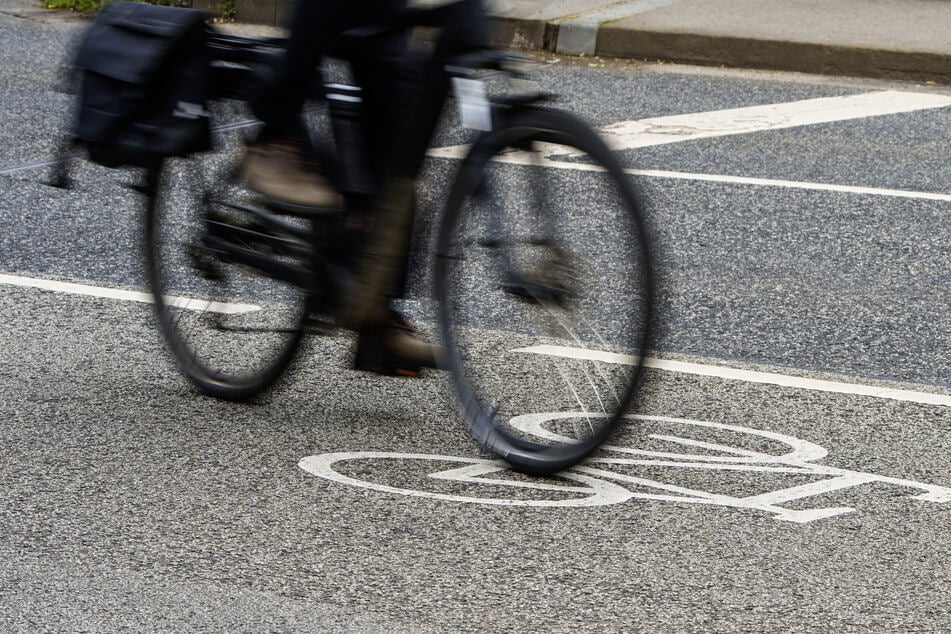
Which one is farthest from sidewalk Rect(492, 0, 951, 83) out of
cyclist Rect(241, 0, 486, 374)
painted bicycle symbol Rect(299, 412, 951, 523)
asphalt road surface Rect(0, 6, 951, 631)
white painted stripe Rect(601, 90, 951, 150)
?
cyclist Rect(241, 0, 486, 374)

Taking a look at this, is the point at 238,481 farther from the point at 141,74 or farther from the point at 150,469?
the point at 141,74

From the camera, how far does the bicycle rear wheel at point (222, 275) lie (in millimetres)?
4250

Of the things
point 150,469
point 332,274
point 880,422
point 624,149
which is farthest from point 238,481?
point 624,149

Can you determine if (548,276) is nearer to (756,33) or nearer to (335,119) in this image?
(335,119)

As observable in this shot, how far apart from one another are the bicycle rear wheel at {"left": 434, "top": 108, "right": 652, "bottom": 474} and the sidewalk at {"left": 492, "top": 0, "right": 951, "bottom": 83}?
7067 mm

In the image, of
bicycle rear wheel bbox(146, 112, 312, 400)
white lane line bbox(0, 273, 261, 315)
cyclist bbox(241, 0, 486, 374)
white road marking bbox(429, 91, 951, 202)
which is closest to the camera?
cyclist bbox(241, 0, 486, 374)

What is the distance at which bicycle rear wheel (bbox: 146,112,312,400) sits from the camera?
4250 millimetres

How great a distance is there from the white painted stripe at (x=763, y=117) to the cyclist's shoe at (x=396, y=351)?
13.7 feet

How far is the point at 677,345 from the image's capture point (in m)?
5.12

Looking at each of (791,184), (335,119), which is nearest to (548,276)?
(335,119)

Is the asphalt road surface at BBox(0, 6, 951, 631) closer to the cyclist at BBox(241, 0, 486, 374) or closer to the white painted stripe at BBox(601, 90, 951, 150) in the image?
the cyclist at BBox(241, 0, 486, 374)

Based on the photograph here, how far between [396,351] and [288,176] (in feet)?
1.75

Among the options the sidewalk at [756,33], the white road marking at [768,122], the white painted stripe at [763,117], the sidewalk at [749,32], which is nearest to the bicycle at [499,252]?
the white road marking at [768,122]

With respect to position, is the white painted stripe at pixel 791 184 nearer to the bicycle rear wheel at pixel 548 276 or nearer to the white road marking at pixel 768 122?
the white road marking at pixel 768 122
